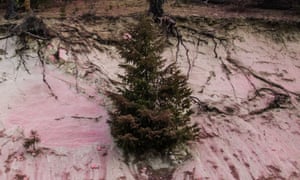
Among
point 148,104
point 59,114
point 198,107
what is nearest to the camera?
point 148,104

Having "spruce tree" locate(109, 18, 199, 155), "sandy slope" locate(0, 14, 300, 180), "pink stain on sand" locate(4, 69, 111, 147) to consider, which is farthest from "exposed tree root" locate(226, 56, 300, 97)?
"pink stain on sand" locate(4, 69, 111, 147)

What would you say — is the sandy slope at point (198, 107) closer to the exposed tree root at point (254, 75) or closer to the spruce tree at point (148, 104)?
the exposed tree root at point (254, 75)

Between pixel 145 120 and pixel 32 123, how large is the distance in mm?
2082

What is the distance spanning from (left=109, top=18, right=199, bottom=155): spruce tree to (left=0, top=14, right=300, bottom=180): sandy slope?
1.50 ft

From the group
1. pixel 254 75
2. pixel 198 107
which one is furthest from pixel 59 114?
pixel 254 75

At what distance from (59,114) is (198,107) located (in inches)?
103

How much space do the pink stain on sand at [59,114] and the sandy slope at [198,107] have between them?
0.02 meters

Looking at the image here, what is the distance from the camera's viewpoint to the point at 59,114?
8578mm

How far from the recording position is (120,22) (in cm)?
1082

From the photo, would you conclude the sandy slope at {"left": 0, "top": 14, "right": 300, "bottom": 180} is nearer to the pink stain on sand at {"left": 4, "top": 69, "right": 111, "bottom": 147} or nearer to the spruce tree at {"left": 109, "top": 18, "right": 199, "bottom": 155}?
the pink stain on sand at {"left": 4, "top": 69, "right": 111, "bottom": 147}

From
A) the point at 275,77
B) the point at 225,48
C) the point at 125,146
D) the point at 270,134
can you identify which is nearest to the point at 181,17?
the point at 225,48

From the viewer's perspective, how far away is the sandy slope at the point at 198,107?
785 cm

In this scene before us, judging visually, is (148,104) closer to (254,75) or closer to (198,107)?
(198,107)

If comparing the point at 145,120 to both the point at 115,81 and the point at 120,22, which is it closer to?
the point at 115,81
